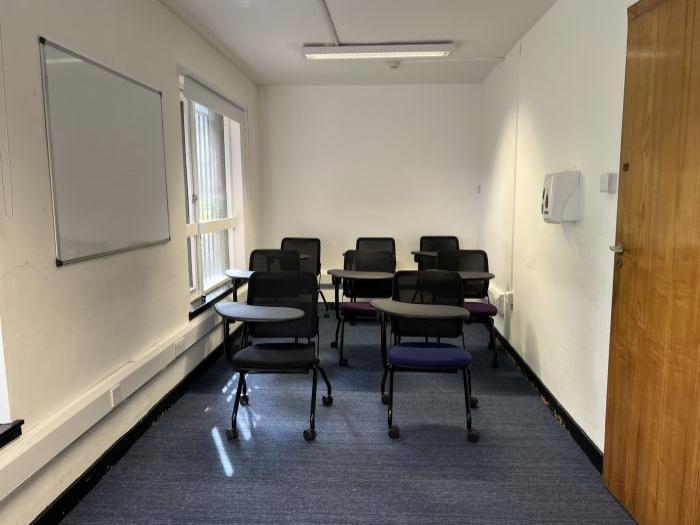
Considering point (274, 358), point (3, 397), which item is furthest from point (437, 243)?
point (3, 397)

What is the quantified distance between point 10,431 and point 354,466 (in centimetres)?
159

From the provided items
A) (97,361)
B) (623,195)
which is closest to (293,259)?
(97,361)

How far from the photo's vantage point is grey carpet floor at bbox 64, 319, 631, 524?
2.35m

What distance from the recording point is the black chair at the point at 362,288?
175 inches

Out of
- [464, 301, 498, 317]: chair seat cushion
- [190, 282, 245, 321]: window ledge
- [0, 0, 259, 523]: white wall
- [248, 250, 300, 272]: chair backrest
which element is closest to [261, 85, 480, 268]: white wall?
[190, 282, 245, 321]: window ledge

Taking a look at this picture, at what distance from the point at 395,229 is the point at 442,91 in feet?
5.70

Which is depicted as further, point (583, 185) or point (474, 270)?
point (474, 270)

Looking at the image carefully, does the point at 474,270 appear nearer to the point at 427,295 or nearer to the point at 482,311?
the point at 482,311

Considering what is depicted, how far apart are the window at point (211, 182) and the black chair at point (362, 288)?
1240mm

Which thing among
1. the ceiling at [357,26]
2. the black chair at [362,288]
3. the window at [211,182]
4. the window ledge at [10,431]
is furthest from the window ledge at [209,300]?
the ceiling at [357,26]

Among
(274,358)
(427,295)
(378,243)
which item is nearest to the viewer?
(274,358)

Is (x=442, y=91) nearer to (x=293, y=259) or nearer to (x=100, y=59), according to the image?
(x=293, y=259)

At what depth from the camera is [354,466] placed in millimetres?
2730

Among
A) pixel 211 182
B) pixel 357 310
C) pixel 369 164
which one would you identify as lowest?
pixel 357 310
